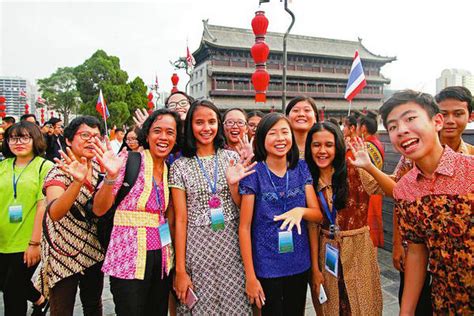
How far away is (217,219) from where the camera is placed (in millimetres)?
2090

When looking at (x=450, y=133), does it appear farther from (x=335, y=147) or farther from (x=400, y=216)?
(x=400, y=216)

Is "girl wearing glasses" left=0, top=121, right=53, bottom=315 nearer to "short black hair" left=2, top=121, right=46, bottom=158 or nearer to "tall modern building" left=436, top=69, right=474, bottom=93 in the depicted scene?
"short black hair" left=2, top=121, right=46, bottom=158

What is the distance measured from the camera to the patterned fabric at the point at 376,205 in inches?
161

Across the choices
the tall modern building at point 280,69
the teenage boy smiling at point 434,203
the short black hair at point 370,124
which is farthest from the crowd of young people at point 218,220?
the tall modern building at point 280,69

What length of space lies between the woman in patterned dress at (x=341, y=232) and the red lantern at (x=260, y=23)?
3.31 metres

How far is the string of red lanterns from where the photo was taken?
5.00m

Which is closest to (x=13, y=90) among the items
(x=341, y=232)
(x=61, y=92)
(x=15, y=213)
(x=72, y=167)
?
(x=61, y=92)

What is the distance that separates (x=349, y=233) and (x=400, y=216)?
529mm

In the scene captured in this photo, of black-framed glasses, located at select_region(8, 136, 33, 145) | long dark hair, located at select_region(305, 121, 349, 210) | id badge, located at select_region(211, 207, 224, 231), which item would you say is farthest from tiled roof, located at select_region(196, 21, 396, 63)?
id badge, located at select_region(211, 207, 224, 231)

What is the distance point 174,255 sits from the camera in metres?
2.18

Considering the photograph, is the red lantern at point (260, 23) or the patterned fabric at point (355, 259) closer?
the patterned fabric at point (355, 259)

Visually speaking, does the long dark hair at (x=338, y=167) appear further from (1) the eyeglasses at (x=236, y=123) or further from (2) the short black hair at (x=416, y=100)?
(1) the eyeglasses at (x=236, y=123)

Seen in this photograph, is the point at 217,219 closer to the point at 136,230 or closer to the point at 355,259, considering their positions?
the point at 136,230

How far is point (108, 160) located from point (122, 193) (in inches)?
9.3
